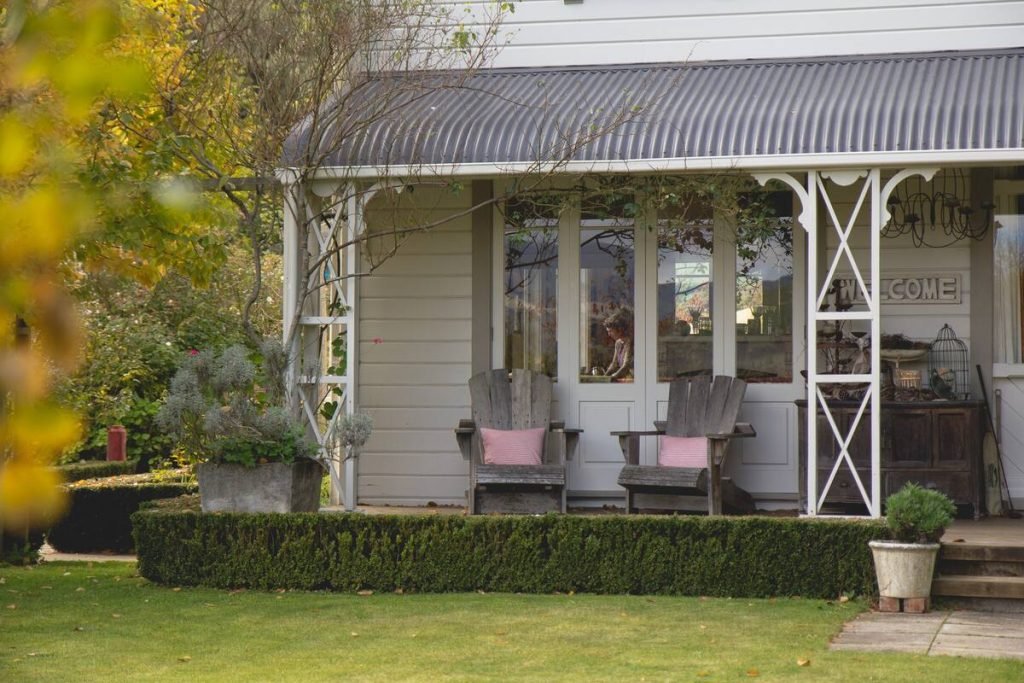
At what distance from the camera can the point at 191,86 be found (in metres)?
9.05

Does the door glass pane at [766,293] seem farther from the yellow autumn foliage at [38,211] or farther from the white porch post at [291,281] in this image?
the yellow autumn foliage at [38,211]

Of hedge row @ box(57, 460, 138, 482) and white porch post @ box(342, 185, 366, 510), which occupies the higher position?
white porch post @ box(342, 185, 366, 510)

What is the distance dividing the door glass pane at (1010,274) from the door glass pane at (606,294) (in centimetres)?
250

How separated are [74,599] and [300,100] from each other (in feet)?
11.2

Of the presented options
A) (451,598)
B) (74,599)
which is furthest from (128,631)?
(451,598)

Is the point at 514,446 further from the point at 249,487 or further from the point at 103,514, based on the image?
the point at 103,514

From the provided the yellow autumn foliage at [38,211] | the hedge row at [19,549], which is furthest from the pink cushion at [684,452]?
the yellow autumn foliage at [38,211]

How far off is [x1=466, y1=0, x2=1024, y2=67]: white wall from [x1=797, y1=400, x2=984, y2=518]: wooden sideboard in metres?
2.59

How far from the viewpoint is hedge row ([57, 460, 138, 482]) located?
431 inches

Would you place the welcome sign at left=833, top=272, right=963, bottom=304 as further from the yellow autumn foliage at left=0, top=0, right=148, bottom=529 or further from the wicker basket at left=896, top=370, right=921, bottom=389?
the yellow autumn foliage at left=0, top=0, right=148, bottom=529

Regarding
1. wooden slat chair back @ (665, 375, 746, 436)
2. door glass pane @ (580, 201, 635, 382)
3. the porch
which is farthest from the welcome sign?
door glass pane @ (580, 201, 635, 382)

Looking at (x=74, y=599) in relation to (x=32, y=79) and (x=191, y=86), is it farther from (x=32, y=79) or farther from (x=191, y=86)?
(x=32, y=79)

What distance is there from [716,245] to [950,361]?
178cm

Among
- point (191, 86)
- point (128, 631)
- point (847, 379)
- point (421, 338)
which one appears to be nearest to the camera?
point (128, 631)
